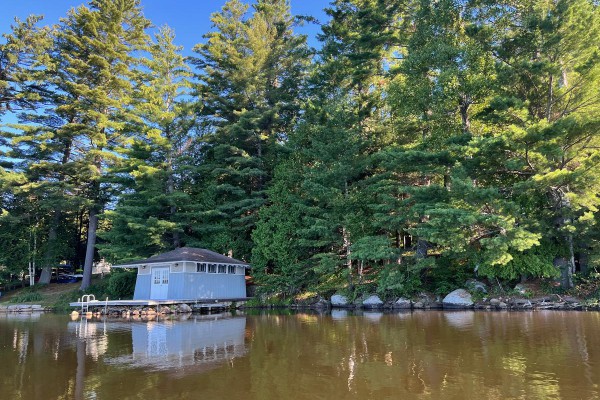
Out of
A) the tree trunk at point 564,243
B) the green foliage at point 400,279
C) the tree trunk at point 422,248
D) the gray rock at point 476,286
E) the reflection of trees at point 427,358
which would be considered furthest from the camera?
the tree trunk at point 422,248

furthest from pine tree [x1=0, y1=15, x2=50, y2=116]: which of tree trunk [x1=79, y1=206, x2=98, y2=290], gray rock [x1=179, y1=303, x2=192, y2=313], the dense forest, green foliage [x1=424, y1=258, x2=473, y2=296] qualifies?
green foliage [x1=424, y1=258, x2=473, y2=296]

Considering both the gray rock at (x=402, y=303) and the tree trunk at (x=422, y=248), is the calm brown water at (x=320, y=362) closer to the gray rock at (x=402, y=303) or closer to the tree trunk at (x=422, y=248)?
the gray rock at (x=402, y=303)

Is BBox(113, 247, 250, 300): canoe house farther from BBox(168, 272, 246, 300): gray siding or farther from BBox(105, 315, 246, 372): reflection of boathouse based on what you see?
BBox(105, 315, 246, 372): reflection of boathouse

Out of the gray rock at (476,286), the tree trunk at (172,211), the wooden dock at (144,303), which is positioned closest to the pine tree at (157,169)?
the tree trunk at (172,211)

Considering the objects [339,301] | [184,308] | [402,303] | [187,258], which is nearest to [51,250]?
[187,258]

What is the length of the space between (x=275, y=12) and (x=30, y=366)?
96.6ft

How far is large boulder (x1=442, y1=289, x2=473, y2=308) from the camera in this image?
679 inches

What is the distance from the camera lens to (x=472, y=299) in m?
17.3

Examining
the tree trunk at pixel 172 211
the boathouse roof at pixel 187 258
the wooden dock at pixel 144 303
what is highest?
the tree trunk at pixel 172 211

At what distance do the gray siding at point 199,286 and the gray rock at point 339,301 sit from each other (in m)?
6.18

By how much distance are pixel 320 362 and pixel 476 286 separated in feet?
41.6

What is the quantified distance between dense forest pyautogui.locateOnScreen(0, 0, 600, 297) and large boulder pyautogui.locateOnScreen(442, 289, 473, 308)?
35.2 inches

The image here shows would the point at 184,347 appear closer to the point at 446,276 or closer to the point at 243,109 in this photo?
the point at 446,276

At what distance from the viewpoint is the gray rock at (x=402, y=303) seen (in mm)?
18648
